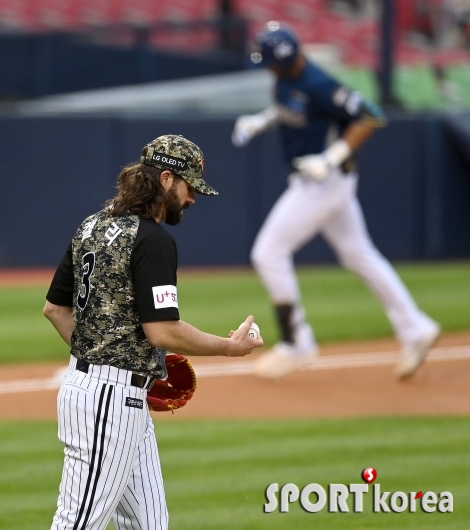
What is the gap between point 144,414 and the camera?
3.71m

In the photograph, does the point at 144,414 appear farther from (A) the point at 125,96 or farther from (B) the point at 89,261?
(A) the point at 125,96

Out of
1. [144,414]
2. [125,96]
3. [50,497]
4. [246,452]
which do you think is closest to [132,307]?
[144,414]

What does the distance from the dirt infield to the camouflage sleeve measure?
3706 millimetres

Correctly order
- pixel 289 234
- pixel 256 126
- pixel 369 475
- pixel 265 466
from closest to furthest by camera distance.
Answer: pixel 369 475, pixel 265 466, pixel 289 234, pixel 256 126

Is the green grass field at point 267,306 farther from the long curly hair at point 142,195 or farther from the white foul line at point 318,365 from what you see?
the long curly hair at point 142,195

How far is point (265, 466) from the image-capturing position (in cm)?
612

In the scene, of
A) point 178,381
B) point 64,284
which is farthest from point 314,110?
point 64,284

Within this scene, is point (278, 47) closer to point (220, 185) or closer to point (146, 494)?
point (146, 494)

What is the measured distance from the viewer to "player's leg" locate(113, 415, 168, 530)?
3.82m

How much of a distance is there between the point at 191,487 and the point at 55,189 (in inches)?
406

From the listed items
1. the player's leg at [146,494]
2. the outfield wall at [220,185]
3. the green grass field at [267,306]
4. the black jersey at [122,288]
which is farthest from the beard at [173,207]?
the outfield wall at [220,185]

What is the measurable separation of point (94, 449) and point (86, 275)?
59cm

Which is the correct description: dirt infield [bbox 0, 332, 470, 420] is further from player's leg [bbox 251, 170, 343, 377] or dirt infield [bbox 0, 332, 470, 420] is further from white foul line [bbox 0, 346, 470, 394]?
player's leg [bbox 251, 170, 343, 377]

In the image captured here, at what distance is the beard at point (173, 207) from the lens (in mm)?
3725
